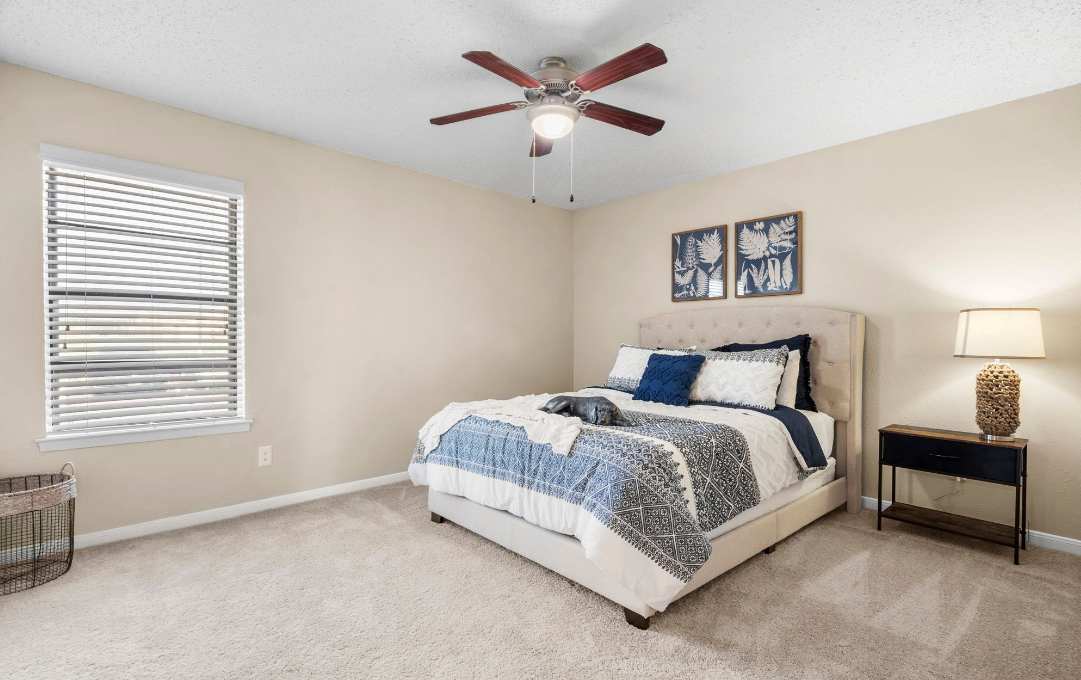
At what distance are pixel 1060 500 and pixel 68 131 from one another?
5.60 metres

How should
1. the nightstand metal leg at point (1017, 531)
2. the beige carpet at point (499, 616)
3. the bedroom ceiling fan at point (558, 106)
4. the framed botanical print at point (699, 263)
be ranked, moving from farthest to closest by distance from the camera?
the framed botanical print at point (699, 263)
the nightstand metal leg at point (1017, 531)
the bedroom ceiling fan at point (558, 106)
the beige carpet at point (499, 616)

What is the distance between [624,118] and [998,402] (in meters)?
2.46

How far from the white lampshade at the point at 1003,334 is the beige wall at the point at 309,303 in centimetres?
326

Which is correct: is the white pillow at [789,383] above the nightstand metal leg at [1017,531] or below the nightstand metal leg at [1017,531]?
above

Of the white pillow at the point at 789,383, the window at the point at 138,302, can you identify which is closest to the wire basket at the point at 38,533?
the window at the point at 138,302

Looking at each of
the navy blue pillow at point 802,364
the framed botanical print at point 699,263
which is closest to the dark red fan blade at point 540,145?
the framed botanical print at point 699,263

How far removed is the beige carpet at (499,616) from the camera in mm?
1788

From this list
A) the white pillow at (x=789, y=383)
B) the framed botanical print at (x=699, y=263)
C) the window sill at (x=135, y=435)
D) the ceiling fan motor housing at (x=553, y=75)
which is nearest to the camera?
the ceiling fan motor housing at (x=553, y=75)

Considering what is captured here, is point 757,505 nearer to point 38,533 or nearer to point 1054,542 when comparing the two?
point 1054,542

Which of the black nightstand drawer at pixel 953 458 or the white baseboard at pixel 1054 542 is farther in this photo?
the white baseboard at pixel 1054 542

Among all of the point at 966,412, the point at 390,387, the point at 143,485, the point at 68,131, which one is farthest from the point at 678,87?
the point at 143,485

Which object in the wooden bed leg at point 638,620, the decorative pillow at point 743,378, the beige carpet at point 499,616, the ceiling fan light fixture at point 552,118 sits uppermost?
the ceiling fan light fixture at point 552,118

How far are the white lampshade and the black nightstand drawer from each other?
483 mm

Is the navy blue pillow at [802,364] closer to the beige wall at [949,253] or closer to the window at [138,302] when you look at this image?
the beige wall at [949,253]
